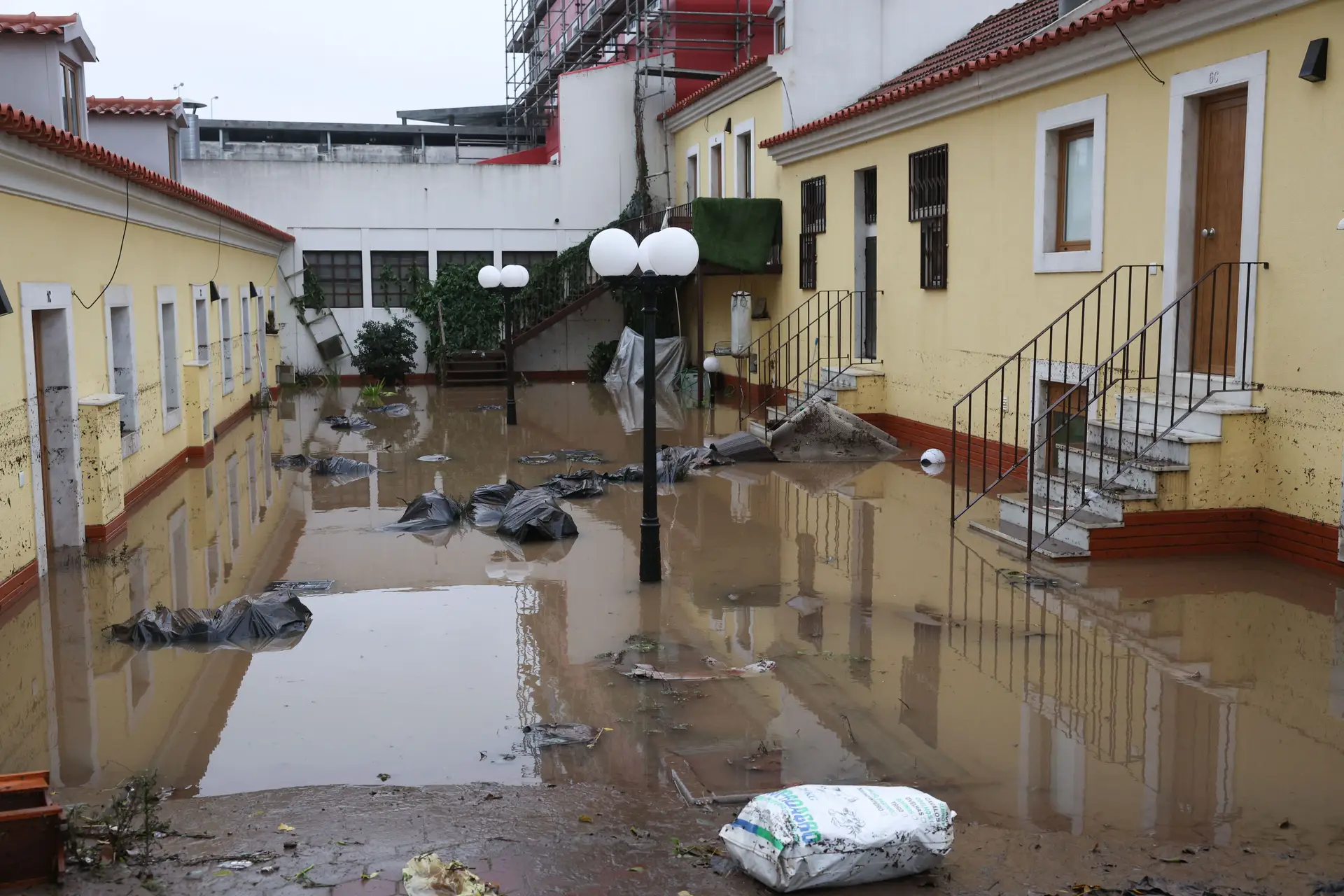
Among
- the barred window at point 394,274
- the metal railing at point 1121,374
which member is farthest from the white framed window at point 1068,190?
the barred window at point 394,274

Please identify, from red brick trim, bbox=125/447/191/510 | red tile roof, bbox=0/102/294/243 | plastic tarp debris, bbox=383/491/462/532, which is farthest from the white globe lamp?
plastic tarp debris, bbox=383/491/462/532

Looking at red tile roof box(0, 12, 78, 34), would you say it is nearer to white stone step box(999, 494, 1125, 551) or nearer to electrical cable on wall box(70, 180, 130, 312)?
electrical cable on wall box(70, 180, 130, 312)

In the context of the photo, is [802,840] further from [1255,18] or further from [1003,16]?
[1003,16]

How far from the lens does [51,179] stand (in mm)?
9828

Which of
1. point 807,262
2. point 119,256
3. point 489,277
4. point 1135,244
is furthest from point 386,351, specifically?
point 1135,244

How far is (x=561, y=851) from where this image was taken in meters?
4.52

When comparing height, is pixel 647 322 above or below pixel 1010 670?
above

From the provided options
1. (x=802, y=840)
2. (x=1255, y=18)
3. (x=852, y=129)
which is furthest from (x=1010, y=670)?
(x=852, y=129)

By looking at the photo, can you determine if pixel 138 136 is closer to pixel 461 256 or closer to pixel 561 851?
pixel 461 256

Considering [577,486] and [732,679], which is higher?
[577,486]

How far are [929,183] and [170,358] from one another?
9488 millimetres

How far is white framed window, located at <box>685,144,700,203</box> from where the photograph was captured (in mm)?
25438

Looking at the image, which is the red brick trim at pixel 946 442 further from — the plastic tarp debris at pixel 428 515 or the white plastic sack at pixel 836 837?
the white plastic sack at pixel 836 837

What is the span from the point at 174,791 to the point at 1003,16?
57.9ft
